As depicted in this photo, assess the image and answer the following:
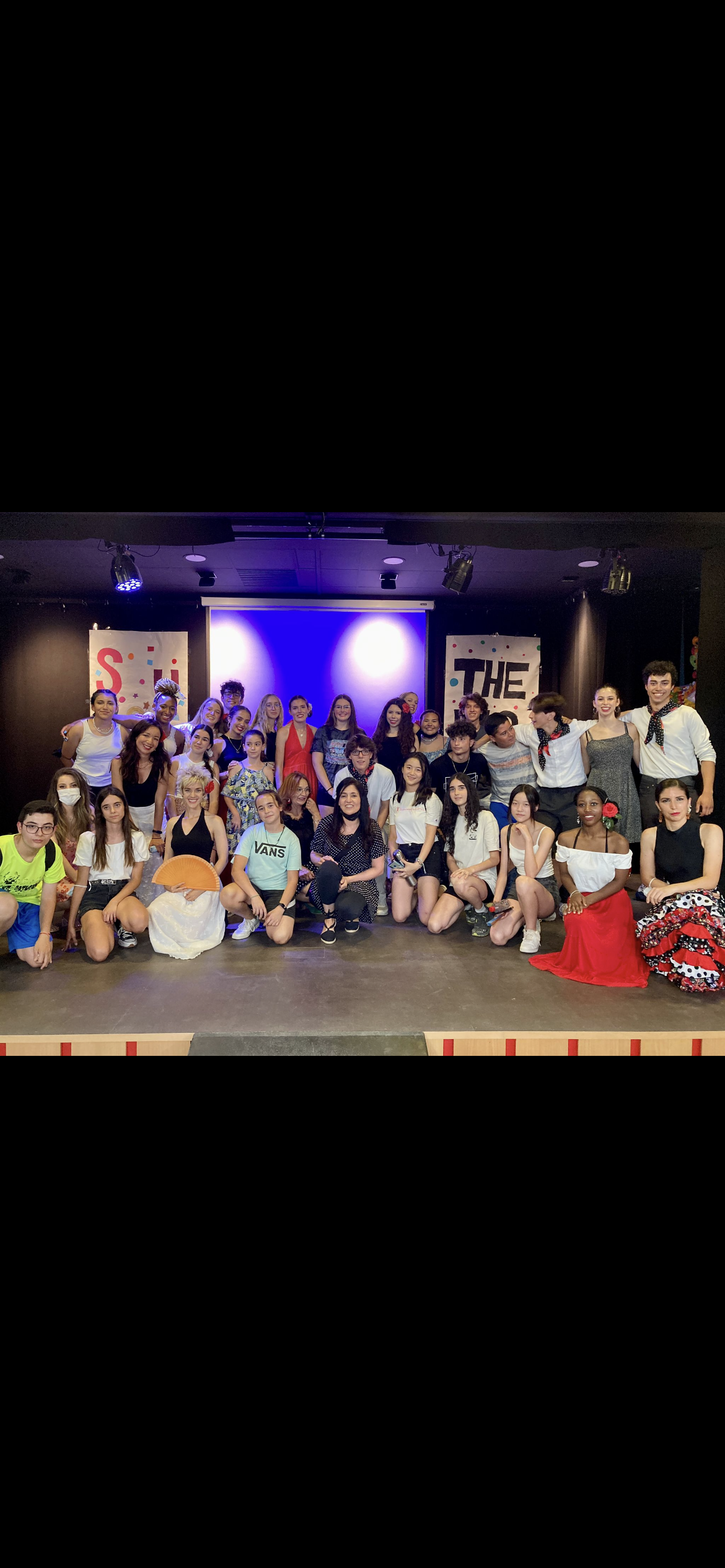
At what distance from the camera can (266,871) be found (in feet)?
13.1

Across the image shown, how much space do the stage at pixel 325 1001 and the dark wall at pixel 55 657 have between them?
14.7 feet

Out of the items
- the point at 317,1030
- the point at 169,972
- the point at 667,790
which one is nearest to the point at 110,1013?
the point at 169,972

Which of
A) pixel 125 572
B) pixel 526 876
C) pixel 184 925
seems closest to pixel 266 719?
pixel 125 572

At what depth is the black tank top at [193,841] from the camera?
3.98 meters

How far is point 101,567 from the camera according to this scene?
21.5 feet

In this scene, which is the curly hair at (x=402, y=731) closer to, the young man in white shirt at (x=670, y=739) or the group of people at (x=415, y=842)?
the group of people at (x=415, y=842)

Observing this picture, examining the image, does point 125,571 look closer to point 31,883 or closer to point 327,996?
point 31,883

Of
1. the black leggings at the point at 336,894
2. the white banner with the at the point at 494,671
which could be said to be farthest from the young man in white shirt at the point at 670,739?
the white banner with the at the point at 494,671

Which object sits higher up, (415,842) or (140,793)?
(140,793)

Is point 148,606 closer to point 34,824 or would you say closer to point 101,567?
point 101,567

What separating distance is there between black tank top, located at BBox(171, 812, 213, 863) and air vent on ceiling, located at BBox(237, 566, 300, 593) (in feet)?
10.9

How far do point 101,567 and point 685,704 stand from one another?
5.26 m

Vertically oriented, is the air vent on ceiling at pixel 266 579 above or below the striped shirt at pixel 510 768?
above

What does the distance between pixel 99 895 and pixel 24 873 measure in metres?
0.45
